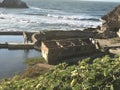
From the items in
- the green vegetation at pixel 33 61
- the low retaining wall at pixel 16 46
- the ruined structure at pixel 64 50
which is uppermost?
the ruined structure at pixel 64 50

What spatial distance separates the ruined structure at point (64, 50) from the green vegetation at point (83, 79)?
28279 millimetres

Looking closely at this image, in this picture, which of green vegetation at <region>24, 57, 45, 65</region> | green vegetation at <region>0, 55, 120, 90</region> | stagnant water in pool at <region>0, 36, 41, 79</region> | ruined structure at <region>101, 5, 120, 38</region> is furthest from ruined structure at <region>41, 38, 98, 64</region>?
green vegetation at <region>0, 55, 120, 90</region>

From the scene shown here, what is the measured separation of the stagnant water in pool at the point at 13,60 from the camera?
34812mm

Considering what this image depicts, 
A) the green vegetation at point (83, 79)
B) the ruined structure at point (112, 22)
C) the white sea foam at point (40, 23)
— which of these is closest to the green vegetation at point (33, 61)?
the ruined structure at point (112, 22)

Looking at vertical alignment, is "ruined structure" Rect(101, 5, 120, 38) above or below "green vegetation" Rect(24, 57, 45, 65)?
above

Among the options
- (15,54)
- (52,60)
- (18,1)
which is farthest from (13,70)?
(18,1)

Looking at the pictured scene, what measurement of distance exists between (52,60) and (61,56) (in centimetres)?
114

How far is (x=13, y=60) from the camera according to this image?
40.1 meters

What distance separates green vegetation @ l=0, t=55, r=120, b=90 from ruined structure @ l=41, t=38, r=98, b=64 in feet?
92.8

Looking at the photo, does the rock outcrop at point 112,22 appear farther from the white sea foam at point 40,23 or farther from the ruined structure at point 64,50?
the white sea foam at point 40,23

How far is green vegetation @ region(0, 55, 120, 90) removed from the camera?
823 cm

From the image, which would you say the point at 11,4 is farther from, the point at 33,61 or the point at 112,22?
the point at 33,61

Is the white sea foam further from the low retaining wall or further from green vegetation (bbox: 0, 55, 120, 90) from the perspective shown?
green vegetation (bbox: 0, 55, 120, 90)

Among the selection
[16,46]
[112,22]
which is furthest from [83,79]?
[112,22]
